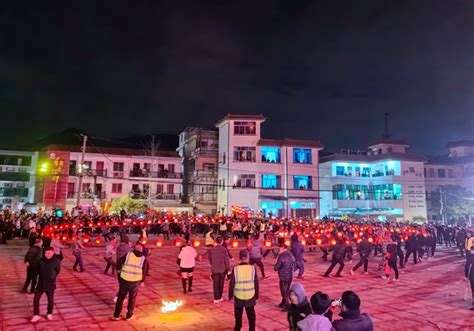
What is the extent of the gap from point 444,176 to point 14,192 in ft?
196

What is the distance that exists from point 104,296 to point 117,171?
131 ft

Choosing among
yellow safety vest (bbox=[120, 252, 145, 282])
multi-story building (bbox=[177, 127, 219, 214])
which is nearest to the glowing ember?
yellow safety vest (bbox=[120, 252, 145, 282])

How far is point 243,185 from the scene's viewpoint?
138 ft

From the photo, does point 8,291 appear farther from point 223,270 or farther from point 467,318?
point 467,318

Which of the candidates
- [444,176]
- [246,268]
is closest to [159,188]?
[444,176]

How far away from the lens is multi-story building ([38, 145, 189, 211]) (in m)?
45.3

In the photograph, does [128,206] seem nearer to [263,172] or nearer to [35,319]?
[263,172]

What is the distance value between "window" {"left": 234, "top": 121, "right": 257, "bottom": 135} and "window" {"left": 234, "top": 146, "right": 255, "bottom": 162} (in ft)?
5.96

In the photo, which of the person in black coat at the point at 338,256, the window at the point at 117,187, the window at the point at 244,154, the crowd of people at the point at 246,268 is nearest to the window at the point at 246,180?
the window at the point at 244,154

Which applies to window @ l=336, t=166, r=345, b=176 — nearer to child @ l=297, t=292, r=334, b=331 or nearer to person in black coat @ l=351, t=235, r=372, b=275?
person in black coat @ l=351, t=235, r=372, b=275

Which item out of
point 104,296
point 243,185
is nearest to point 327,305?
point 104,296

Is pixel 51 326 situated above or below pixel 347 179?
below

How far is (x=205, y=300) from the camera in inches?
Answer: 404

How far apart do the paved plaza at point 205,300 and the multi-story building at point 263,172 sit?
25827 mm
